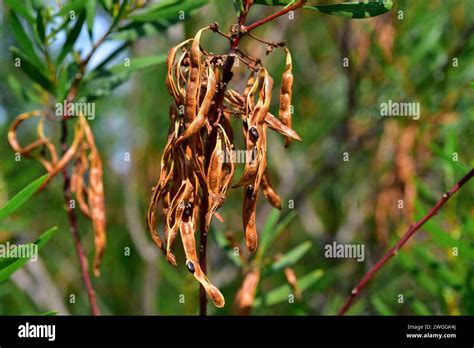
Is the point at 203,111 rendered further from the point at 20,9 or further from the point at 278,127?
the point at 20,9

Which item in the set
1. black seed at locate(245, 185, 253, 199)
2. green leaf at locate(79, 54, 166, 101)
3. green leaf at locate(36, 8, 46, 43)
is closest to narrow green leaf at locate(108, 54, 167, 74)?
green leaf at locate(79, 54, 166, 101)

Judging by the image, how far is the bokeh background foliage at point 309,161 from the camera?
1003 mm

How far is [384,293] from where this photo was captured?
1498 mm

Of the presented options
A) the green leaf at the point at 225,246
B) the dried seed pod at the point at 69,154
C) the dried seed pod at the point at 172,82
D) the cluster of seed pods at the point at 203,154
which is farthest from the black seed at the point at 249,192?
the green leaf at the point at 225,246

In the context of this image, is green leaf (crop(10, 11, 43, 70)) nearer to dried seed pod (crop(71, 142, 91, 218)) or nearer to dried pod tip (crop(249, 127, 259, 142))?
dried seed pod (crop(71, 142, 91, 218))

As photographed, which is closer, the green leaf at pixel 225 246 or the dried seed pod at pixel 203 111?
the dried seed pod at pixel 203 111

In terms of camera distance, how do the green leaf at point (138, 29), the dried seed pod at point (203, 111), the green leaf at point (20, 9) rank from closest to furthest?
the dried seed pod at point (203, 111) → the green leaf at point (20, 9) → the green leaf at point (138, 29)

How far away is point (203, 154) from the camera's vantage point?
2.01 feet

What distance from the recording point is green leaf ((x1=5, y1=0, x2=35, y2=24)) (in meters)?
0.81

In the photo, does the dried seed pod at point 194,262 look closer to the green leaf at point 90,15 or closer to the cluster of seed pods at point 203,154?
the cluster of seed pods at point 203,154

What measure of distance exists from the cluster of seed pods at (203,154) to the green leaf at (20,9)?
29 cm

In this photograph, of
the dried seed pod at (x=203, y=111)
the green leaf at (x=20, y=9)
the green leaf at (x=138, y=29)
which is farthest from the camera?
the green leaf at (x=138, y=29)

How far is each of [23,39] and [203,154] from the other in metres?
0.38

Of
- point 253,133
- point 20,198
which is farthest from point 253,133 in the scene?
point 20,198
